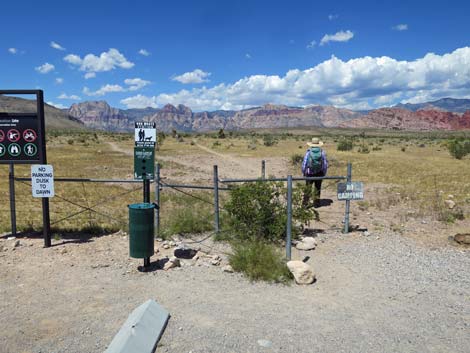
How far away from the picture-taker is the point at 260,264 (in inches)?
259

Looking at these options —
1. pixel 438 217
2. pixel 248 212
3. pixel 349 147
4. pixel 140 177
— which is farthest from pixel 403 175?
pixel 349 147

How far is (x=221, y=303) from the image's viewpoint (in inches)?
219

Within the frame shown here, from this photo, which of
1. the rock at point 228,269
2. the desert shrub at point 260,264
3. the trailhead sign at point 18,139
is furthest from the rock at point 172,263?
the trailhead sign at point 18,139

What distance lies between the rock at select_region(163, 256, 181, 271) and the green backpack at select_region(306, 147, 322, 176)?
5.65 m

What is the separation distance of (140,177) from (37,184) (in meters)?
2.33

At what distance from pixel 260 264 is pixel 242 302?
1.08 metres

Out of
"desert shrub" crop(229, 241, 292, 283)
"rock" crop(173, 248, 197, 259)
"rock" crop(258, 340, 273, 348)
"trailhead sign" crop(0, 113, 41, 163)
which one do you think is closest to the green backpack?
"desert shrub" crop(229, 241, 292, 283)

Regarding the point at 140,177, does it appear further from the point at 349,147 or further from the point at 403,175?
the point at 349,147

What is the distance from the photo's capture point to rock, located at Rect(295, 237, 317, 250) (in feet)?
26.0

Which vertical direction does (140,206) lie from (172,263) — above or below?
above

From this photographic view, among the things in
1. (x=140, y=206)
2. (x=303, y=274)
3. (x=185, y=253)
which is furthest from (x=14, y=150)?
(x=303, y=274)

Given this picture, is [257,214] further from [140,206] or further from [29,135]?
[29,135]

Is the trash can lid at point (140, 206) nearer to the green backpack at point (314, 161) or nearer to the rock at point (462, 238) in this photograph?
the green backpack at point (314, 161)

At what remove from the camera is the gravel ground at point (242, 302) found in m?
4.58
